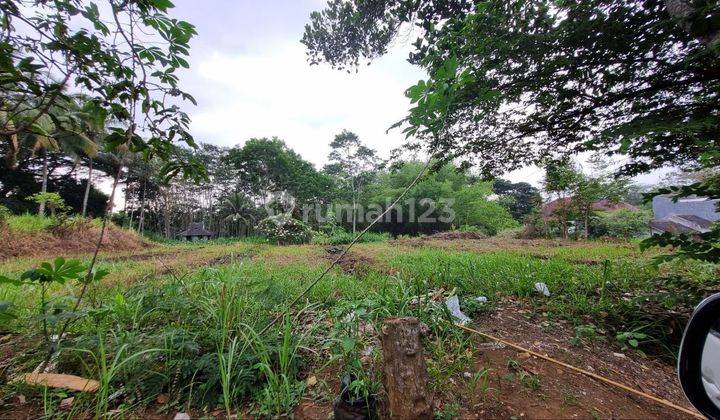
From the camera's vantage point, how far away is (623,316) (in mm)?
2207

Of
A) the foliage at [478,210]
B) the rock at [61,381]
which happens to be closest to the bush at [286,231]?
the foliage at [478,210]

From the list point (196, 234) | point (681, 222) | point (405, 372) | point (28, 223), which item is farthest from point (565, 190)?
point (196, 234)

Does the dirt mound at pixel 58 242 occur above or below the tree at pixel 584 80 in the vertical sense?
below

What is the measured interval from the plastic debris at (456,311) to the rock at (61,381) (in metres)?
2.13

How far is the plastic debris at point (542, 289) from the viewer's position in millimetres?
2705

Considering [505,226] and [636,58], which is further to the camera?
[505,226]

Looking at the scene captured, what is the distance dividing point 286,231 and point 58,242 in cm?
773

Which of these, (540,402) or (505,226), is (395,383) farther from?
(505,226)

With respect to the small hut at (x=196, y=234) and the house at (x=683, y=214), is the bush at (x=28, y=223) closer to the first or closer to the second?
the small hut at (x=196, y=234)

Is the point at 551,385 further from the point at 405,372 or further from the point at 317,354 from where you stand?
the point at 317,354

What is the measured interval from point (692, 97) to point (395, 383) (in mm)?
3282

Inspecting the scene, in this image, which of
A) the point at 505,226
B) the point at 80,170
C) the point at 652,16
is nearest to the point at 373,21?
the point at 652,16

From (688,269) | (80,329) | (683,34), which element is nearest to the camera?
(80,329)

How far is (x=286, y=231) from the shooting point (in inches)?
530
